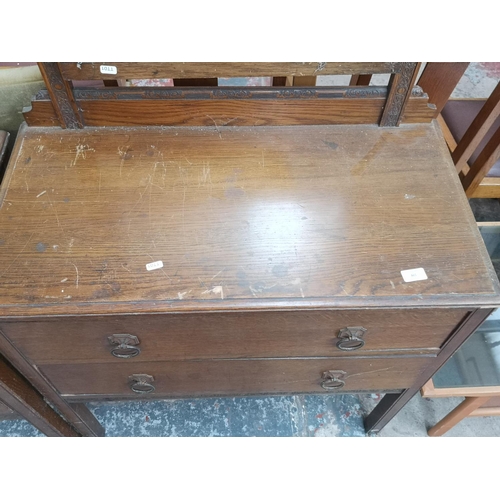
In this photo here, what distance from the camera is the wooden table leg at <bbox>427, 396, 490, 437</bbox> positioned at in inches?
55.1

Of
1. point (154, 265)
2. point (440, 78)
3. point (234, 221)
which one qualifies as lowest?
point (154, 265)

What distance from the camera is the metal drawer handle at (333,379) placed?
3.79ft

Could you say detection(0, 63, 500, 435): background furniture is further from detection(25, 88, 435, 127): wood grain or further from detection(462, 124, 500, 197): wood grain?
detection(462, 124, 500, 197): wood grain

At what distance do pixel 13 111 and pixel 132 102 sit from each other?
365 mm

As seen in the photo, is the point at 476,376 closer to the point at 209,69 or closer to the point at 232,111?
the point at 232,111

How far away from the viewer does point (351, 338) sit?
98cm

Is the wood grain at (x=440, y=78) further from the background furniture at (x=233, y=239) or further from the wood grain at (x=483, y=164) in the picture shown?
the wood grain at (x=483, y=164)

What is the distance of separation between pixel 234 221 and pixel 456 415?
3.48 feet

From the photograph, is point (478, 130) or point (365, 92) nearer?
point (365, 92)

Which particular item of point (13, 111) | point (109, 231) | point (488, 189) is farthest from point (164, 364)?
point (488, 189)

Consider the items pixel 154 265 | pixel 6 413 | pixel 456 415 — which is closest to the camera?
pixel 154 265

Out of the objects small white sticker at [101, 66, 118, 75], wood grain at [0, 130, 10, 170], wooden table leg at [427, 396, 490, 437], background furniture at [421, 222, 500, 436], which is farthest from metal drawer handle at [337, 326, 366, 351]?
wood grain at [0, 130, 10, 170]

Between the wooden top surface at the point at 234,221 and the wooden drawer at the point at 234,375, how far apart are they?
11.4 inches

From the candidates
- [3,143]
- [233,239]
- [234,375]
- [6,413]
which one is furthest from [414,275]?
[6,413]
